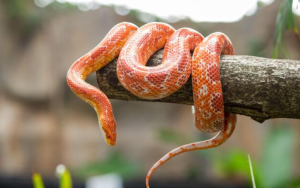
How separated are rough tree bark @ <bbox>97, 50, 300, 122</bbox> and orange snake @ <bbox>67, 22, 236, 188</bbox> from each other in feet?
0.27

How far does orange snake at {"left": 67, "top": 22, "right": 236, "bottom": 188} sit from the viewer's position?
2.35m

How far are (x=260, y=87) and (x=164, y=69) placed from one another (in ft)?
2.26

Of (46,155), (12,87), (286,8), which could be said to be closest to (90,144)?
(46,155)

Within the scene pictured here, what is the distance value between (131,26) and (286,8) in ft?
4.25

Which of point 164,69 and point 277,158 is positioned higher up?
point 164,69

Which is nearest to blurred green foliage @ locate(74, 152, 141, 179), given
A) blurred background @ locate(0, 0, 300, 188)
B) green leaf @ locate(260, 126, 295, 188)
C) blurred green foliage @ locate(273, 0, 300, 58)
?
blurred background @ locate(0, 0, 300, 188)

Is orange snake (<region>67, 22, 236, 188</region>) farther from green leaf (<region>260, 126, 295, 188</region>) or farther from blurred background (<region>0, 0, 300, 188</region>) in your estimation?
blurred background (<region>0, 0, 300, 188</region>)

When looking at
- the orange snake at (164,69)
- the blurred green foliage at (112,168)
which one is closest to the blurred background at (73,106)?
the blurred green foliage at (112,168)

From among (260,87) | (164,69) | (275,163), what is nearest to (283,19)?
(260,87)

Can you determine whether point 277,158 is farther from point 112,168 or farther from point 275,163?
point 112,168

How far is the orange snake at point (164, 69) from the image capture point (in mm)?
2350

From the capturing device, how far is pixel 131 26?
2943 mm

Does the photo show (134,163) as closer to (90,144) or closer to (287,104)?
(90,144)

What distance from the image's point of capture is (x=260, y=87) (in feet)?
7.36
